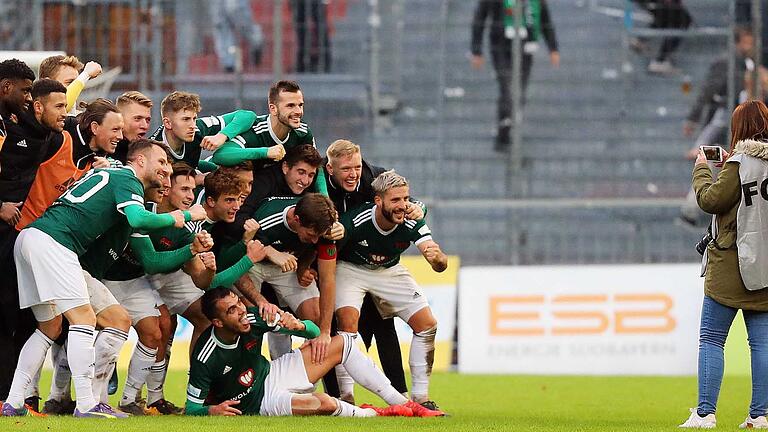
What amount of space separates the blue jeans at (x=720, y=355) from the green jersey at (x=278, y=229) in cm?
273

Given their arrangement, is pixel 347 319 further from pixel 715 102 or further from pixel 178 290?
pixel 715 102

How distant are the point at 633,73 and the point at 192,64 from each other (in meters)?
5.31

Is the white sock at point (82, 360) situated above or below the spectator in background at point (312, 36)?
below

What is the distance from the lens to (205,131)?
9242 mm

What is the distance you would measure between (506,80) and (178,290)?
7.89 metres

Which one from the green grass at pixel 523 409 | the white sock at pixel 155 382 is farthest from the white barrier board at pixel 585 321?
the white sock at pixel 155 382

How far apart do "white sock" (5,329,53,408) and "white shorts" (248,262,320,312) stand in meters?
1.58

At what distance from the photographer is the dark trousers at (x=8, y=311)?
8422 millimetres

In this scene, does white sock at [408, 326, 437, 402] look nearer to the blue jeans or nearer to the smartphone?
the blue jeans

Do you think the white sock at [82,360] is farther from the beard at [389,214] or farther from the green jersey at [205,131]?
the beard at [389,214]

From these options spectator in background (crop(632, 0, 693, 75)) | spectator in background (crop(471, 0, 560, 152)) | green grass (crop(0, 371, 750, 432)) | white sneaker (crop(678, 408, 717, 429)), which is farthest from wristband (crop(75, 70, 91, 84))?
spectator in background (crop(632, 0, 693, 75))

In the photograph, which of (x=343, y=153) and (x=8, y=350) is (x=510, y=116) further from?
(x=8, y=350)

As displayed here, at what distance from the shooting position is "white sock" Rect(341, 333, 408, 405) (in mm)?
8820

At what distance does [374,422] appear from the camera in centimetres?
797
